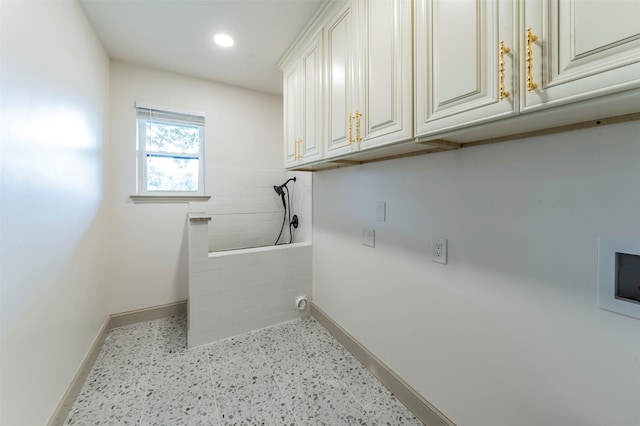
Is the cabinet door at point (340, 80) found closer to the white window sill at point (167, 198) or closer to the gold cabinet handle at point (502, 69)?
the gold cabinet handle at point (502, 69)

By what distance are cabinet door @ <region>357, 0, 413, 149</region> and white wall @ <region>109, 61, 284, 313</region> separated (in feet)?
6.23

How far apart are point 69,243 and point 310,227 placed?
177 cm

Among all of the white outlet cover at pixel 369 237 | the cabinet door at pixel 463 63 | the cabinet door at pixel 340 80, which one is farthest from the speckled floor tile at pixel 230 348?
the cabinet door at pixel 463 63

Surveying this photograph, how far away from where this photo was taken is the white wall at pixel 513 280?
81cm

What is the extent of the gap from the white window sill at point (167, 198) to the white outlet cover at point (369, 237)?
1802mm

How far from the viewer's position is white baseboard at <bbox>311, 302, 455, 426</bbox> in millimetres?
1355

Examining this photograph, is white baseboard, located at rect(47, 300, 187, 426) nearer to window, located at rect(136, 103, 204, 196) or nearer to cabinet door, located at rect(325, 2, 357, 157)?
window, located at rect(136, 103, 204, 196)

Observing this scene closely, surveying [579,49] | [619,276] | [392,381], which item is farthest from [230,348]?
[579,49]

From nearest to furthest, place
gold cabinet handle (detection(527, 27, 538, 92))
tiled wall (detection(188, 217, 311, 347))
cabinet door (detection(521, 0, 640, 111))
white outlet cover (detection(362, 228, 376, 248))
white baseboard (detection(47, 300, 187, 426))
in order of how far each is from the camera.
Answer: cabinet door (detection(521, 0, 640, 111)), gold cabinet handle (detection(527, 27, 538, 92)), white baseboard (detection(47, 300, 187, 426)), white outlet cover (detection(362, 228, 376, 248)), tiled wall (detection(188, 217, 311, 347))

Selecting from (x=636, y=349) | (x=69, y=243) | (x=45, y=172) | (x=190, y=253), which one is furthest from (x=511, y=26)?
(x=69, y=243)

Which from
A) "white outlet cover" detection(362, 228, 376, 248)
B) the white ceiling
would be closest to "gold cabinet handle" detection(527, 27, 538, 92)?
"white outlet cover" detection(362, 228, 376, 248)

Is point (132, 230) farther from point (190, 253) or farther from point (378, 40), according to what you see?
point (378, 40)

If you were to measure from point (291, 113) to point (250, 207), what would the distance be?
1.27 m

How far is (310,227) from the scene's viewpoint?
8.47ft
